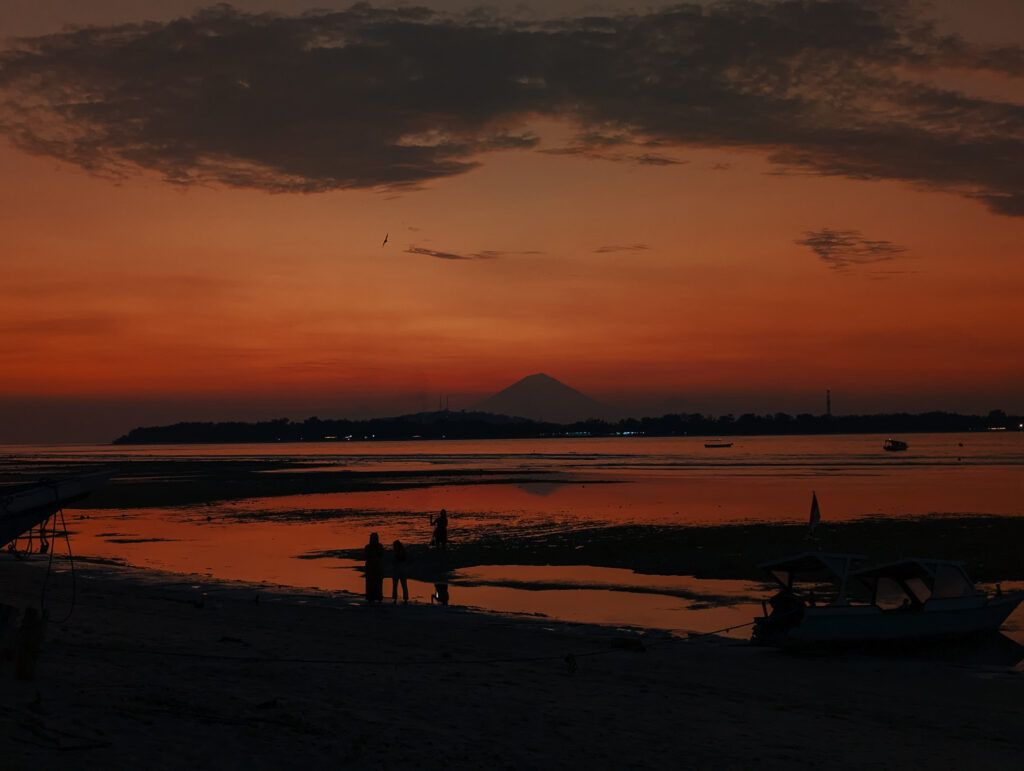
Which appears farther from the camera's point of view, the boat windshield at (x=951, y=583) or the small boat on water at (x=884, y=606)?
the boat windshield at (x=951, y=583)

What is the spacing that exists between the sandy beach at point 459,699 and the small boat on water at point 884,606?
2.08ft

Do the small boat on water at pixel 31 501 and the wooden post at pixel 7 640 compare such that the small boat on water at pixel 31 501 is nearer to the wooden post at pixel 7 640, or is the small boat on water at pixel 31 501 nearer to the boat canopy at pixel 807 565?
the wooden post at pixel 7 640

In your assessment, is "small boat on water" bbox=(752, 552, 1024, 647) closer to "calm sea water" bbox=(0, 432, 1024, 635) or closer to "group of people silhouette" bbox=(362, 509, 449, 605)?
"calm sea water" bbox=(0, 432, 1024, 635)

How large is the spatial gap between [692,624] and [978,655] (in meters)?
6.22

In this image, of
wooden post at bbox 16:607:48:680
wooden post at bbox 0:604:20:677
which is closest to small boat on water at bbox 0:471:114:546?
wooden post at bbox 0:604:20:677

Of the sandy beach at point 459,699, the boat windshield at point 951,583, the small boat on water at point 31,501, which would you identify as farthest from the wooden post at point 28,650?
the boat windshield at point 951,583

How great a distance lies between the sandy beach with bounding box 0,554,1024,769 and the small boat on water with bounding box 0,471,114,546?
4.59 ft

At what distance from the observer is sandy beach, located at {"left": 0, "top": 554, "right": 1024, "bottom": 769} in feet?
34.1

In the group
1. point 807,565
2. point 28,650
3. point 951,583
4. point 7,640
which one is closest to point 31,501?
point 7,640

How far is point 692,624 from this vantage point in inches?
882

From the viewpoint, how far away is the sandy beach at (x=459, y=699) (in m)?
10.4

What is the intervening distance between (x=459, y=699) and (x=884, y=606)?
14378mm

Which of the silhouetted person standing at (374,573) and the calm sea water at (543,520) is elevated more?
the silhouetted person standing at (374,573)

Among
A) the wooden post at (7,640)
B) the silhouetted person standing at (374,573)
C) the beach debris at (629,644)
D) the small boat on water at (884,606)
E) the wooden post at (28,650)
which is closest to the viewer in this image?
the wooden post at (28,650)
